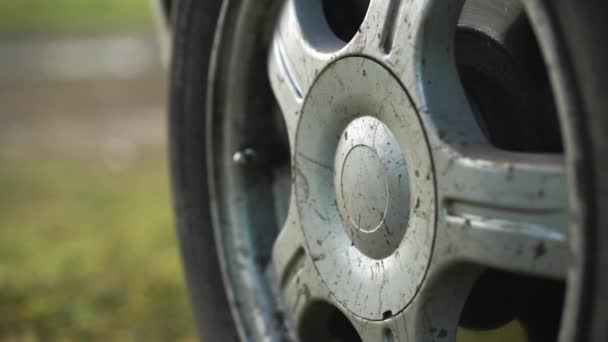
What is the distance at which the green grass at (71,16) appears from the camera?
9719mm

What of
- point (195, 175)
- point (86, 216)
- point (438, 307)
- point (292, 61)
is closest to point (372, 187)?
point (438, 307)

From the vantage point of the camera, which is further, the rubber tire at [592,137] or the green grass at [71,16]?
the green grass at [71,16]

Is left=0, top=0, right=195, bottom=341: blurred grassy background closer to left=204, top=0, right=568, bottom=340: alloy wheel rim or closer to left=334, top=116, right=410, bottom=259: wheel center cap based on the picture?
left=204, top=0, right=568, bottom=340: alloy wheel rim

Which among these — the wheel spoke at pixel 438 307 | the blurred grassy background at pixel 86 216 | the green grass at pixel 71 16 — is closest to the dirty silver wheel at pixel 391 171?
the wheel spoke at pixel 438 307

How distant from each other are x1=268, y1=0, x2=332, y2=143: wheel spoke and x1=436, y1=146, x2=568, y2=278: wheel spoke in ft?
1.27

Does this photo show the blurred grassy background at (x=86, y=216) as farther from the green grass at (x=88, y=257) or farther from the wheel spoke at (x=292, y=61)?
the wheel spoke at (x=292, y=61)

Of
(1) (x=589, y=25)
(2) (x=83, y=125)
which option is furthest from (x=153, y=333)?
(2) (x=83, y=125)

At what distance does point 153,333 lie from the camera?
2.28 m

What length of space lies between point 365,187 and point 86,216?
2445mm

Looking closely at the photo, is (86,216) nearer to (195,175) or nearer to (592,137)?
(195,175)

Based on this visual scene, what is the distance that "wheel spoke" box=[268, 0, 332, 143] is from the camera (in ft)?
4.52

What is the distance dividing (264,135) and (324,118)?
0.35 metres

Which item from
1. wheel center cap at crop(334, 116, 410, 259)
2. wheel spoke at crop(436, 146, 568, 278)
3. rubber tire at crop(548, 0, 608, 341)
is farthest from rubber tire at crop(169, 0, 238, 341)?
rubber tire at crop(548, 0, 608, 341)

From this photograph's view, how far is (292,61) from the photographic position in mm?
1439
